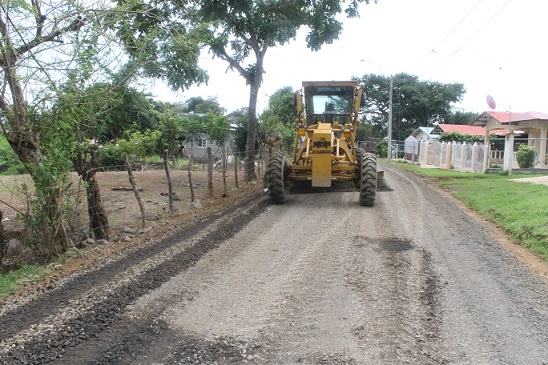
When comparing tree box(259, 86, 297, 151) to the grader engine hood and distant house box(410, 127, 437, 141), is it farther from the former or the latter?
distant house box(410, 127, 437, 141)

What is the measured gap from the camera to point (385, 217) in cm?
1095

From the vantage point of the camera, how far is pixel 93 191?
9094mm

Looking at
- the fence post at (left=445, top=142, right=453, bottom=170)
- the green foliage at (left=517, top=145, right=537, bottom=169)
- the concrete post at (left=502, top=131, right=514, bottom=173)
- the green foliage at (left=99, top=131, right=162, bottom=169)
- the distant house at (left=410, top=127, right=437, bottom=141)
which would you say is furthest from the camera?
the distant house at (left=410, top=127, right=437, bottom=141)

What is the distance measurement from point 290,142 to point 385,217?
2205 centimetres

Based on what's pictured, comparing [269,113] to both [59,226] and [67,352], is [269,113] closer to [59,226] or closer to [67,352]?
[59,226]

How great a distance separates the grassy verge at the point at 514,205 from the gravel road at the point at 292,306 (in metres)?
0.81

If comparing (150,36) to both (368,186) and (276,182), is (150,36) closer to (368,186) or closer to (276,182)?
(276,182)

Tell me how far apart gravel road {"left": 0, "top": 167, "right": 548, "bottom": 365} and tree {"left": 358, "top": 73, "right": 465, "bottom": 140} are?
181ft

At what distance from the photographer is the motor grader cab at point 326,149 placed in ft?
41.6

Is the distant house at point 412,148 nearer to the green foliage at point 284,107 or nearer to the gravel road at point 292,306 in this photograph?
the green foliage at point 284,107

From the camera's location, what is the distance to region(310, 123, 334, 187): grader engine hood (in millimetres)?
12648

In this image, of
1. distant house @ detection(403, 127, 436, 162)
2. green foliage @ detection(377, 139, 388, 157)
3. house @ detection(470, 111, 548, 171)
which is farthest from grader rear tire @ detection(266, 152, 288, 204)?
green foliage @ detection(377, 139, 388, 157)

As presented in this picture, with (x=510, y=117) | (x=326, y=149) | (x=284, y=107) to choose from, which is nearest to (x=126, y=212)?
(x=326, y=149)

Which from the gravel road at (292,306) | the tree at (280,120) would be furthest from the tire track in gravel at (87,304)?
the tree at (280,120)
